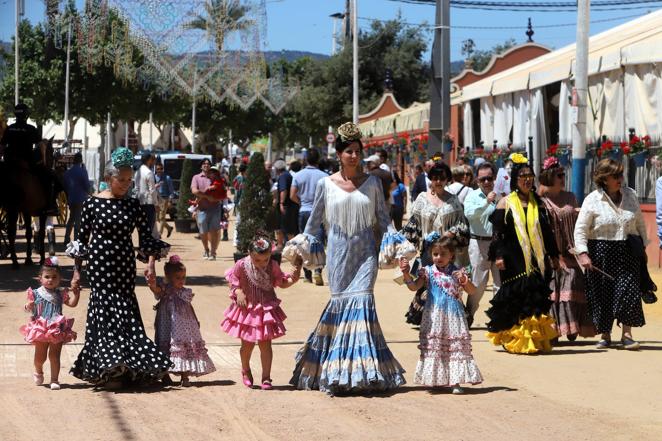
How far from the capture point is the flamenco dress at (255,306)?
9.37m

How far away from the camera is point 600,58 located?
69.6ft

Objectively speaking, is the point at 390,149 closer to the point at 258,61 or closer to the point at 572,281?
the point at 258,61

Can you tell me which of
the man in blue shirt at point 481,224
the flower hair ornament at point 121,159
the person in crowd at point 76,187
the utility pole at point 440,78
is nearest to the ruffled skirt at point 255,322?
the flower hair ornament at point 121,159

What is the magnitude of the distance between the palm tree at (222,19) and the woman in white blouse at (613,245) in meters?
13.7

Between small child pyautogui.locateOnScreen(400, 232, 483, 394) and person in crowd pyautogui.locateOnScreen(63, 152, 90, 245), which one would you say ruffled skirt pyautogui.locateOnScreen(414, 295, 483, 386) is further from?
person in crowd pyautogui.locateOnScreen(63, 152, 90, 245)

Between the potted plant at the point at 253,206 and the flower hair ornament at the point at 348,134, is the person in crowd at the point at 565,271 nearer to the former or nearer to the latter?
the flower hair ornament at the point at 348,134

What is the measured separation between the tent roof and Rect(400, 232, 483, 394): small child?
10234mm

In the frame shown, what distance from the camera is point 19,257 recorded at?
21797mm

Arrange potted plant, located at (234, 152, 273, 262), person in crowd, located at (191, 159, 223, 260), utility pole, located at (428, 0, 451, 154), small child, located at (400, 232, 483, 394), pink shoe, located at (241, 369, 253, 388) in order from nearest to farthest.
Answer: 1. small child, located at (400, 232, 483, 394)
2. pink shoe, located at (241, 369, 253, 388)
3. potted plant, located at (234, 152, 273, 262)
4. utility pole, located at (428, 0, 451, 154)
5. person in crowd, located at (191, 159, 223, 260)

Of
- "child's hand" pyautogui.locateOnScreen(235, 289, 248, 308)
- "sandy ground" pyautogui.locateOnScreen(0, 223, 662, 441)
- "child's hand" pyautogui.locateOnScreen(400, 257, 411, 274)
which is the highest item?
"child's hand" pyautogui.locateOnScreen(400, 257, 411, 274)

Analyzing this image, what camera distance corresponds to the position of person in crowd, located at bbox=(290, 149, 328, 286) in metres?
18.0

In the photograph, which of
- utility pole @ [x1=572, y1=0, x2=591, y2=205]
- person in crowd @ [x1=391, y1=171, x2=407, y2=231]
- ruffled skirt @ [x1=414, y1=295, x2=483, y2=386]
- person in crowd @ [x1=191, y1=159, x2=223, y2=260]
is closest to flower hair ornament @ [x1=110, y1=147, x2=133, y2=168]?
ruffled skirt @ [x1=414, y1=295, x2=483, y2=386]

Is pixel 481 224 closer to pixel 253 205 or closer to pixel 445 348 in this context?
pixel 445 348

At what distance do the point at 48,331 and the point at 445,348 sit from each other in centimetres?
299
